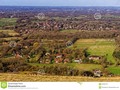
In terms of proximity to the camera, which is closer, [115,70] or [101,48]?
[115,70]

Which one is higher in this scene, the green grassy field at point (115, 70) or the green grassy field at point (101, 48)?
the green grassy field at point (115, 70)

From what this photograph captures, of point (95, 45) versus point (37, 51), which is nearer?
point (37, 51)

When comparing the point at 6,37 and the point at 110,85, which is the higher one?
the point at 110,85

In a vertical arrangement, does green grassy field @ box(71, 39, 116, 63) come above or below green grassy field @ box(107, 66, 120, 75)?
below

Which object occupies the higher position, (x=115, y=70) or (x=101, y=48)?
(x=115, y=70)

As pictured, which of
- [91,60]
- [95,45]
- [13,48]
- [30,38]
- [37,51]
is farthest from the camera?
[30,38]

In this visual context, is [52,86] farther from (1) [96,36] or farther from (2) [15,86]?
(1) [96,36]

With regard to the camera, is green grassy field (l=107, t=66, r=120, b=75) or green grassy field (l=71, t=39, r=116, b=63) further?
green grassy field (l=71, t=39, r=116, b=63)

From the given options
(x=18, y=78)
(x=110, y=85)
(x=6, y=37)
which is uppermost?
(x=110, y=85)

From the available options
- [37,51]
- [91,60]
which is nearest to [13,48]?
[37,51]

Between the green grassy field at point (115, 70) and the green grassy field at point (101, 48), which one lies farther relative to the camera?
the green grassy field at point (101, 48)

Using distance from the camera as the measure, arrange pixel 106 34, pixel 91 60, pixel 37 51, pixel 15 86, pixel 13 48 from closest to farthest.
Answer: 1. pixel 15 86
2. pixel 91 60
3. pixel 37 51
4. pixel 13 48
5. pixel 106 34
